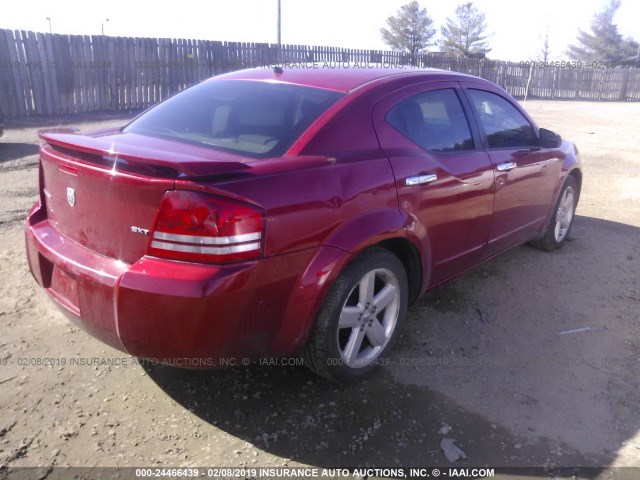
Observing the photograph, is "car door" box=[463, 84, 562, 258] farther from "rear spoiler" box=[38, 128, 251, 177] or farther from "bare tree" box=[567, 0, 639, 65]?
"bare tree" box=[567, 0, 639, 65]

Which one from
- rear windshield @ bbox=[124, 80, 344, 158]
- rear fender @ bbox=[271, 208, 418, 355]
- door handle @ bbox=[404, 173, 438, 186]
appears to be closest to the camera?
rear fender @ bbox=[271, 208, 418, 355]

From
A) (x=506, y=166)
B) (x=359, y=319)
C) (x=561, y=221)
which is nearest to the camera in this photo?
(x=359, y=319)

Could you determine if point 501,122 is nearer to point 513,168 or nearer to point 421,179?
point 513,168

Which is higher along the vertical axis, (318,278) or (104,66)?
(104,66)

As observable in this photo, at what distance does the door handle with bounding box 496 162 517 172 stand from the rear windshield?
1.43 metres

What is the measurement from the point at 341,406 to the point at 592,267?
3.10 meters

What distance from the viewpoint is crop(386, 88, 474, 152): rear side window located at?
3.32 metres

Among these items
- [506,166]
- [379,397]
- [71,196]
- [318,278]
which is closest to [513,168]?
[506,166]

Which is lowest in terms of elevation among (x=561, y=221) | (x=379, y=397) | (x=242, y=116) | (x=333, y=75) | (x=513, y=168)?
(x=379, y=397)

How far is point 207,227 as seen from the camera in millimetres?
2314

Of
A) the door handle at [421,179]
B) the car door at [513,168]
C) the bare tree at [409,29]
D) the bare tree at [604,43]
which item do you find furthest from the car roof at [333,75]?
the bare tree at [604,43]

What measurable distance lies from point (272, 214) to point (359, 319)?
0.90 m

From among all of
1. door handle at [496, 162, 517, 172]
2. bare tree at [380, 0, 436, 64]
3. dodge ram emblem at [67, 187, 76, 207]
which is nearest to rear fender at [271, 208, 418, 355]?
dodge ram emblem at [67, 187, 76, 207]

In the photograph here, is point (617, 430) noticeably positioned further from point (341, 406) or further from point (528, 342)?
point (341, 406)
